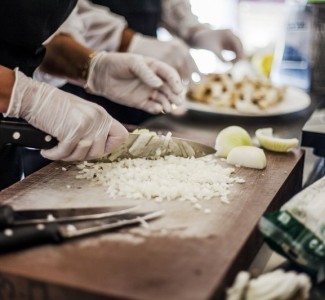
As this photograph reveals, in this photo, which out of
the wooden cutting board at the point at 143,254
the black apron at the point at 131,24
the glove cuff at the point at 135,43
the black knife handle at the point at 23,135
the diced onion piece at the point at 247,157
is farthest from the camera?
the black apron at the point at 131,24

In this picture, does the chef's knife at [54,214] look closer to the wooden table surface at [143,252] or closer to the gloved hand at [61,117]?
the wooden table surface at [143,252]

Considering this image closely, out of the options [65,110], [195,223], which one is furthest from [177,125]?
[195,223]

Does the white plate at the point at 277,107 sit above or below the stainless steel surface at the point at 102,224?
below

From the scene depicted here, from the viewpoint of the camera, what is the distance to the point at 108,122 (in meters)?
1.12

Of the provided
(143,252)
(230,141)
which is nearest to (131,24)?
(230,141)

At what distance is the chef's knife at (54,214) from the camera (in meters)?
0.84

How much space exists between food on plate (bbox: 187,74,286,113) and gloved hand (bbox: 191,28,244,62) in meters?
0.10

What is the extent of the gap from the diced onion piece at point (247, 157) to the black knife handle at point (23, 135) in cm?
39

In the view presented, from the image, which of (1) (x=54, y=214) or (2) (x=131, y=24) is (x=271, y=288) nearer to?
(1) (x=54, y=214)

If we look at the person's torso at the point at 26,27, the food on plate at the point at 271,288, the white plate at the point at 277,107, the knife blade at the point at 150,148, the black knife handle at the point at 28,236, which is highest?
the person's torso at the point at 26,27

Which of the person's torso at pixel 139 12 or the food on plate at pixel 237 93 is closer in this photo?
the food on plate at pixel 237 93

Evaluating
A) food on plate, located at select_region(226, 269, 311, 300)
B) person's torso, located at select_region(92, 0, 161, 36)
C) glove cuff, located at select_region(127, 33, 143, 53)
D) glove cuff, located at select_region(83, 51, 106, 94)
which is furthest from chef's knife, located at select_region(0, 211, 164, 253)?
person's torso, located at select_region(92, 0, 161, 36)

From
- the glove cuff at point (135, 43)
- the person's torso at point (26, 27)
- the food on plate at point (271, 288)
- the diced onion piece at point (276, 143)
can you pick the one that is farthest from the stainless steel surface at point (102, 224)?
the glove cuff at point (135, 43)

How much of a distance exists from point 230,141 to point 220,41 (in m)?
0.86
